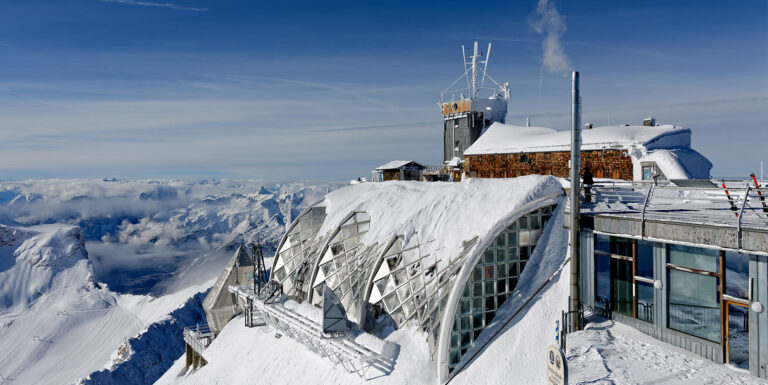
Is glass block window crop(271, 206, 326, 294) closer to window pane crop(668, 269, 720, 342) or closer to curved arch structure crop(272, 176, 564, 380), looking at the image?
curved arch structure crop(272, 176, 564, 380)

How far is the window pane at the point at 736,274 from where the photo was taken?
1123cm

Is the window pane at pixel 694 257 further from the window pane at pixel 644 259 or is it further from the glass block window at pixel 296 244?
the glass block window at pixel 296 244

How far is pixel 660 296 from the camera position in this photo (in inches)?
500

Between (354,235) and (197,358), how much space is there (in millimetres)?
16304

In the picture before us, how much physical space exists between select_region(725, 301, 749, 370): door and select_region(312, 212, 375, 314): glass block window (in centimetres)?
1441

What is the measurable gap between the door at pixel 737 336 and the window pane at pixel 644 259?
6.61 feet

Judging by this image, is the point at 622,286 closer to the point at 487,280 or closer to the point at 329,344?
the point at 487,280

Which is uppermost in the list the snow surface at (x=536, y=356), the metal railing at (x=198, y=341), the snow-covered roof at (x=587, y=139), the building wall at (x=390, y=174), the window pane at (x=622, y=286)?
the snow-covered roof at (x=587, y=139)

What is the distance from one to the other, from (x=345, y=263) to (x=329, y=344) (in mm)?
4904

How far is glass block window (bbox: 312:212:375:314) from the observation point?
2269 centimetres

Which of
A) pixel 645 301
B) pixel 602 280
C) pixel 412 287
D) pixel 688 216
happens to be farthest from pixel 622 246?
pixel 412 287

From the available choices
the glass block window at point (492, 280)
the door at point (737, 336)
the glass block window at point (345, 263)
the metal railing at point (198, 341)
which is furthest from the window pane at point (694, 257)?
the metal railing at point (198, 341)

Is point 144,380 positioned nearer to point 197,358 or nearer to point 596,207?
point 197,358

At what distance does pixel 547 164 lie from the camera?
31.5m
